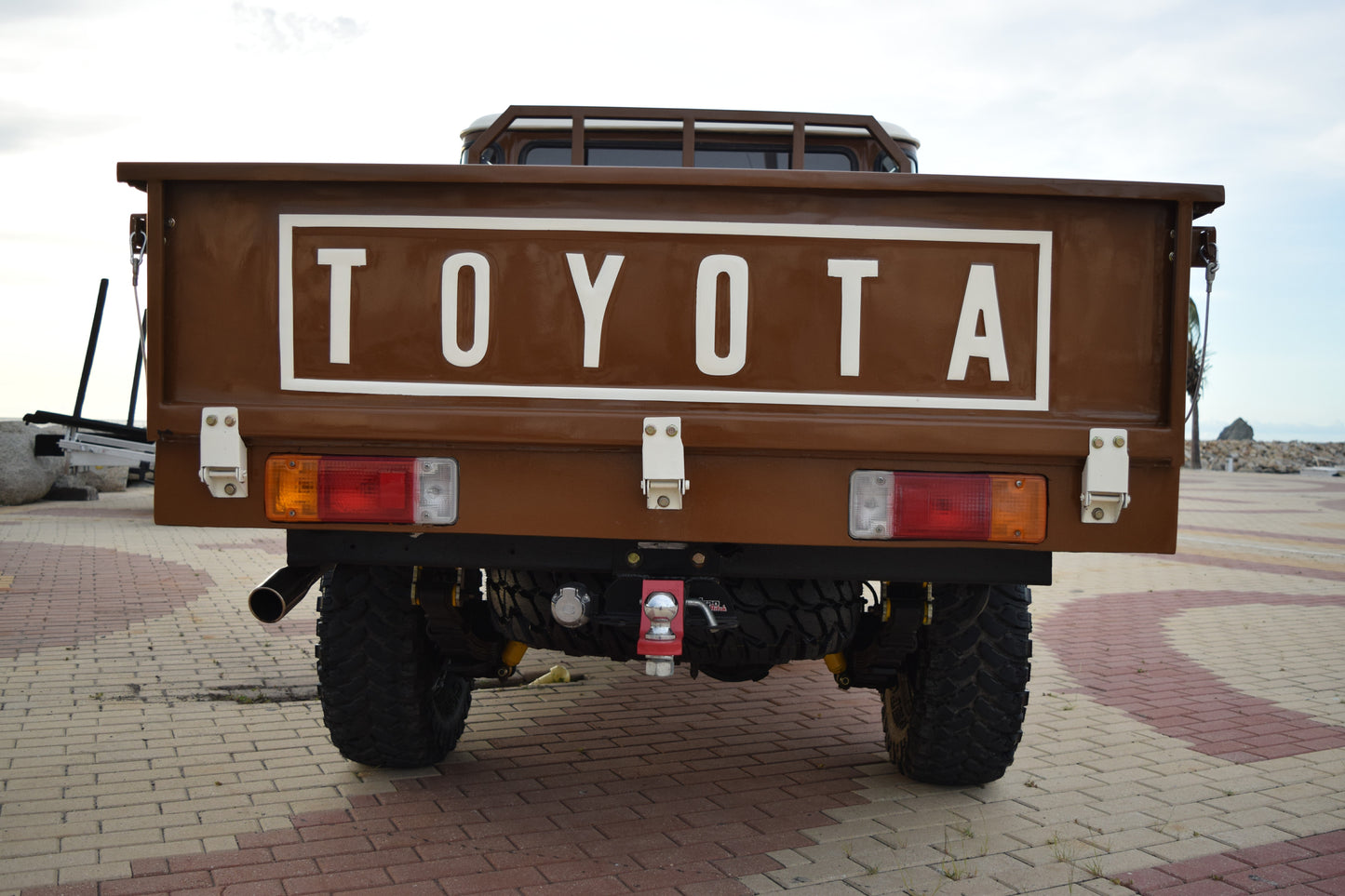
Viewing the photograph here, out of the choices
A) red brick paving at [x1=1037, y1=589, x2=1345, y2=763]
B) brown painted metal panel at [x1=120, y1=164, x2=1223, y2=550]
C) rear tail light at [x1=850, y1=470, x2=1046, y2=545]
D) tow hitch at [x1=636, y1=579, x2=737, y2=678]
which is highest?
brown painted metal panel at [x1=120, y1=164, x2=1223, y2=550]

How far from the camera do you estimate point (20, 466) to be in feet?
46.8

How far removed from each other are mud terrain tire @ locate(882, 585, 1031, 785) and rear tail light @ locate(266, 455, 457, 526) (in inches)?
60.0

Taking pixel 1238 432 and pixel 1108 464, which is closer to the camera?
pixel 1108 464

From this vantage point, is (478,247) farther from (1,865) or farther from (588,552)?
(1,865)

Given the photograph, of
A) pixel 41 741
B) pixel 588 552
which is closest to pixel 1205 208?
pixel 588 552

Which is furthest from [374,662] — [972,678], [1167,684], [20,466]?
[20,466]

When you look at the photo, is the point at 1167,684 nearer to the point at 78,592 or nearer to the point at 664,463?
the point at 664,463

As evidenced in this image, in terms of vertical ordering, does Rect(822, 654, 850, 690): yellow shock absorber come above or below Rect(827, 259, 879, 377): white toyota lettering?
below

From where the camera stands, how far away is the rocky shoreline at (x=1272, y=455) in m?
33.4

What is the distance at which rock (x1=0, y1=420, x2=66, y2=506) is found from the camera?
1417 cm

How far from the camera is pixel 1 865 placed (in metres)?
3.02

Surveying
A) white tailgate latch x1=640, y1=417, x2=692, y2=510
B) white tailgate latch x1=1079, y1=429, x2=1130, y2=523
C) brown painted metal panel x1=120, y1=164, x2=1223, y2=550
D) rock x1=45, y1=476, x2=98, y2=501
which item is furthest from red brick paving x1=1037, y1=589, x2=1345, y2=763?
rock x1=45, y1=476, x2=98, y2=501

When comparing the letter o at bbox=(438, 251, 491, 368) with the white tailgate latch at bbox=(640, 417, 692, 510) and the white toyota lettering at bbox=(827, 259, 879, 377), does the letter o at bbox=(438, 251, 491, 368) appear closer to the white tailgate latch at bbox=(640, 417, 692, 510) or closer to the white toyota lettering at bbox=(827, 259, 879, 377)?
the white tailgate latch at bbox=(640, 417, 692, 510)

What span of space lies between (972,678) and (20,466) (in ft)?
46.9
